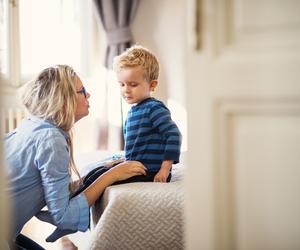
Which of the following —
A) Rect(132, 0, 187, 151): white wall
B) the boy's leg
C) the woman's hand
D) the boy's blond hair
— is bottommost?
the boy's leg

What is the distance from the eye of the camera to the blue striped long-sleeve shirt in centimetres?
169

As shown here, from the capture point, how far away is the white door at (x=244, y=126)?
888mm

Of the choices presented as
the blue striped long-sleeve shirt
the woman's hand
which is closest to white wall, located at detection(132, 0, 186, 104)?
the blue striped long-sleeve shirt

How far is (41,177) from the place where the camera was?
153cm

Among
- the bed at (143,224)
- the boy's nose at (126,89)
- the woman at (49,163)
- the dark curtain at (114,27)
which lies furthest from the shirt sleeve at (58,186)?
the dark curtain at (114,27)

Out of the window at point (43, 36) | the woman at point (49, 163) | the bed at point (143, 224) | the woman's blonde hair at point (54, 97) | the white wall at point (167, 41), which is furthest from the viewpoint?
the white wall at point (167, 41)

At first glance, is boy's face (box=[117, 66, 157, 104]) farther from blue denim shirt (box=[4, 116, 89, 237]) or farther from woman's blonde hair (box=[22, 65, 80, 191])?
blue denim shirt (box=[4, 116, 89, 237])

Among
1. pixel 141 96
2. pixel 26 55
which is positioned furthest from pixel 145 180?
pixel 26 55

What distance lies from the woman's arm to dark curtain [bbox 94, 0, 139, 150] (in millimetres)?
1793

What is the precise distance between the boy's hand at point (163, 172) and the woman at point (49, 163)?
2.3 inches

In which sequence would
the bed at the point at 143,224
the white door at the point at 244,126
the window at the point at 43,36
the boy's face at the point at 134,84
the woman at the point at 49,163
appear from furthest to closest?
the window at the point at 43,36
the boy's face at the point at 134,84
the woman at the point at 49,163
the bed at the point at 143,224
the white door at the point at 244,126

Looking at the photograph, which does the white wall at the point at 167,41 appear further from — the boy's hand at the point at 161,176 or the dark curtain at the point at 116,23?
the boy's hand at the point at 161,176

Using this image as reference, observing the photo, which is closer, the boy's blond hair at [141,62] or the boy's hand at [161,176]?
the boy's hand at [161,176]

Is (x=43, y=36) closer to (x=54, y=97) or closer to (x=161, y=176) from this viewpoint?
(x=54, y=97)
